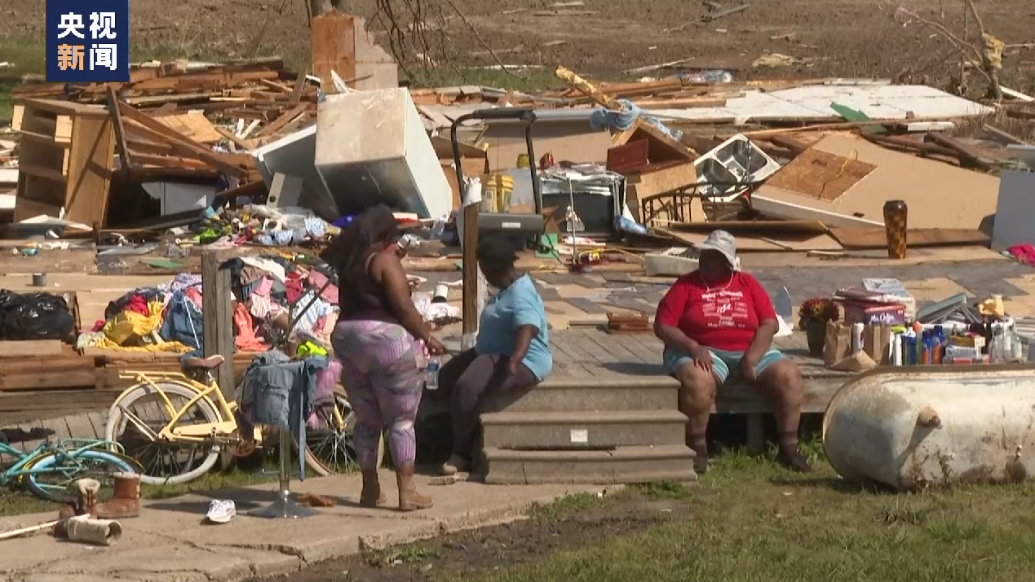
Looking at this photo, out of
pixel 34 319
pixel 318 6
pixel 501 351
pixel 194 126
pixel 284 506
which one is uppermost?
pixel 318 6

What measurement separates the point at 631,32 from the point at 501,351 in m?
32.1

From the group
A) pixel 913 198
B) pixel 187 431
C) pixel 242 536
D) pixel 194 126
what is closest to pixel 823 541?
pixel 242 536

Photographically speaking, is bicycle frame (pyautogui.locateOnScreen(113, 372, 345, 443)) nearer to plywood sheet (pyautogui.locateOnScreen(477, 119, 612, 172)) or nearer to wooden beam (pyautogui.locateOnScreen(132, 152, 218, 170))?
wooden beam (pyautogui.locateOnScreen(132, 152, 218, 170))

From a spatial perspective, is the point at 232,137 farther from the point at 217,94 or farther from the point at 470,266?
the point at 470,266

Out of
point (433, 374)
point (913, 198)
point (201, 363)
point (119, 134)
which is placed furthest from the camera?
point (119, 134)

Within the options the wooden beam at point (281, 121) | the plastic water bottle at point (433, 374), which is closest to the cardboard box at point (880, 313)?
the plastic water bottle at point (433, 374)

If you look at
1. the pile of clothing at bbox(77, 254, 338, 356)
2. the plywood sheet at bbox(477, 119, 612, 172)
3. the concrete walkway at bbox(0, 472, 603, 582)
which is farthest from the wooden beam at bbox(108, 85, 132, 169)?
the concrete walkway at bbox(0, 472, 603, 582)

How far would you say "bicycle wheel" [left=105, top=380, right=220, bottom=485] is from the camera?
8789mm

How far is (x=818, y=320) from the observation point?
967 centimetres

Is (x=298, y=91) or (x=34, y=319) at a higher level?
(x=298, y=91)

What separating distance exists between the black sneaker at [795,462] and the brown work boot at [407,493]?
2136 millimetres

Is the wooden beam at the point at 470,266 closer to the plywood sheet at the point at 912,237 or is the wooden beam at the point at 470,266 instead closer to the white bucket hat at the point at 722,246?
the white bucket hat at the point at 722,246

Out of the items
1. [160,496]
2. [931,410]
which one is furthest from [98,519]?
[931,410]

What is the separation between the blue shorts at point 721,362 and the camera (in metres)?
8.84
